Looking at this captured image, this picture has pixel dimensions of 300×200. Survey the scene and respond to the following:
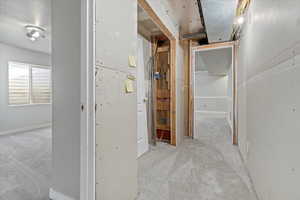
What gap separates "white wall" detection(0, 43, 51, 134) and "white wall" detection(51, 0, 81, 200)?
3697 mm

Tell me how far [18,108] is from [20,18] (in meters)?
2.71

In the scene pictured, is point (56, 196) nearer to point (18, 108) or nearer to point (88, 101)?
point (88, 101)

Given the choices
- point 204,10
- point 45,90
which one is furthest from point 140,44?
point 45,90

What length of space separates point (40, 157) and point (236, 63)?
4.24m

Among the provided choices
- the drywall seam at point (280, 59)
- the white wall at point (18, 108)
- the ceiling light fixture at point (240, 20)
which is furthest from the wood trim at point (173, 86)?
the white wall at point (18, 108)

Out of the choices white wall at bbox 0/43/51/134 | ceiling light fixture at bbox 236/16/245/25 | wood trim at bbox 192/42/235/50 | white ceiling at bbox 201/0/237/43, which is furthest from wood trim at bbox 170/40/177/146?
white wall at bbox 0/43/51/134

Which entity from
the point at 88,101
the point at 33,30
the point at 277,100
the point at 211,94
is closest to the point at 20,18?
the point at 33,30

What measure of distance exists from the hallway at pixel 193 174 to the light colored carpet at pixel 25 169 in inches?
46.9

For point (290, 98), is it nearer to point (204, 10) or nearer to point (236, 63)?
point (204, 10)

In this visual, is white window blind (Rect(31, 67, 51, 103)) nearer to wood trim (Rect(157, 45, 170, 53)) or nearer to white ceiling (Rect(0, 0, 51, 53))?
white ceiling (Rect(0, 0, 51, 53))

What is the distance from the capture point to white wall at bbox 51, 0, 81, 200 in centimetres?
134

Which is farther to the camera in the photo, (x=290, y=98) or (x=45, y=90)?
(x=45, y=90)

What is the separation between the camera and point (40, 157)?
96.7 inches

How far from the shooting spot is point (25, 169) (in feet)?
6.72
